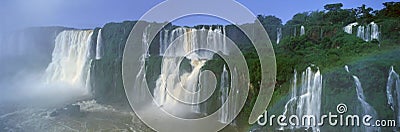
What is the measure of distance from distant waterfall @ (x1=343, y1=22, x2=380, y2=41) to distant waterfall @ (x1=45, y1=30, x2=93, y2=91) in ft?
6.06

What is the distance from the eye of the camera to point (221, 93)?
295 cm

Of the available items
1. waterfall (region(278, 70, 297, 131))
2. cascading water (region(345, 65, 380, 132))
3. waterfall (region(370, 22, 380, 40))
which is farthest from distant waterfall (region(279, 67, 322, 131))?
waterfall (region(370, 22, 380, 40))

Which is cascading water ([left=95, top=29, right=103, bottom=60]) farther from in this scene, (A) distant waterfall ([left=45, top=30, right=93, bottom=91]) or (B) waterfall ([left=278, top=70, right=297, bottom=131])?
(B) waterfall ([left=278, top=70, right=297, bottom=131])

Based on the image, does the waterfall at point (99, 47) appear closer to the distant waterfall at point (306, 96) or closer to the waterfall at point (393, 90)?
the distant waterfall at point (306, 96)

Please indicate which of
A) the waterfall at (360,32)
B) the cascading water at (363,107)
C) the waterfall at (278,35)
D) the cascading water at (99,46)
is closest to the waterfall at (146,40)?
the cascading water at (99,46)

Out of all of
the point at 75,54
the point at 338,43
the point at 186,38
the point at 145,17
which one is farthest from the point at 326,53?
the point at 75,54

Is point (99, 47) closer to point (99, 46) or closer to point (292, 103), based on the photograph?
point (99, 46)

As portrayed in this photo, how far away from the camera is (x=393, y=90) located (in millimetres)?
2822

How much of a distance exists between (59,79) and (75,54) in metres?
0.33

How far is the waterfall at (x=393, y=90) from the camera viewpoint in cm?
280

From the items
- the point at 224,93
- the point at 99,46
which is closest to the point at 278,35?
the point at 224,93

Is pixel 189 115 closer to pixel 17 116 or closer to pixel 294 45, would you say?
pixel 294 45

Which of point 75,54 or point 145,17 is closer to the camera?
point 145,17

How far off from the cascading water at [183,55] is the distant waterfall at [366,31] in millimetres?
918
